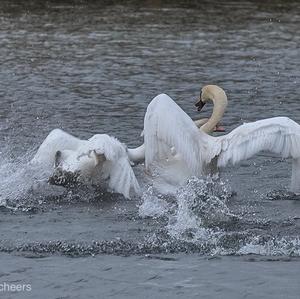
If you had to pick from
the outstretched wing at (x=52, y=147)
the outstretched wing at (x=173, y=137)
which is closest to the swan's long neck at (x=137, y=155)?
the outstretched wing at (x=173, y=137)

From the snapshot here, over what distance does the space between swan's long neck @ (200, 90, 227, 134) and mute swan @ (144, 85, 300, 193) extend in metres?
0.90

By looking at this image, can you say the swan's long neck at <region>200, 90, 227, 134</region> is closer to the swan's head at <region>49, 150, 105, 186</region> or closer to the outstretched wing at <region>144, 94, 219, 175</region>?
the outstretched wing at <region>144, 94, 219, 175</region>

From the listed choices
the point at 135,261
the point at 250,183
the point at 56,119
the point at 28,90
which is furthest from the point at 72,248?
the point at 28,90

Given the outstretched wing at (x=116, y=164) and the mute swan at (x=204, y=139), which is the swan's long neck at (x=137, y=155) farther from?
the mute swan at (x=204, y=139)

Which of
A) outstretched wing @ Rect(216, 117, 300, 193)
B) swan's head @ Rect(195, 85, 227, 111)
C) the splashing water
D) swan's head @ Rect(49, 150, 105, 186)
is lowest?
the splashing water

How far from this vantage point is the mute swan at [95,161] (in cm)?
1230

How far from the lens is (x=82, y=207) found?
12445mm

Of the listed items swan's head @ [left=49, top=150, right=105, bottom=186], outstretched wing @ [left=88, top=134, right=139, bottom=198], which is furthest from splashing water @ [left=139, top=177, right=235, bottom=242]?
swan's head @ [left=49, top=150, right=105, bottom=186]

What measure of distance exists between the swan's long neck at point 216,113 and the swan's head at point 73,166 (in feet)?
5.24

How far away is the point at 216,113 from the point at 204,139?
1.12 m

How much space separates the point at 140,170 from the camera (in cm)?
1379

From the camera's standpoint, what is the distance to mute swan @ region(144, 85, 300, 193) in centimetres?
1180

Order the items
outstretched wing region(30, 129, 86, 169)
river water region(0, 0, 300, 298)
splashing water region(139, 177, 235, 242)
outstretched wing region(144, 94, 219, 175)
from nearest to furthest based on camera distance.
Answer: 1. river water region(0, 0, 300, 298)
2. splashing water region(139, 177, 235, 242)
3. outstretched wing region(144, 94, 219, 175)
4. outstretched wing region(30, 129, 86, 169)

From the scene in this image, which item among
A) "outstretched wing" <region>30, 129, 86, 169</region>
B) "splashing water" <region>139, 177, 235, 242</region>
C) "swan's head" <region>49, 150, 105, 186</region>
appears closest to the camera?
"splashing water" <region>139, 177, 235, 242</region>
